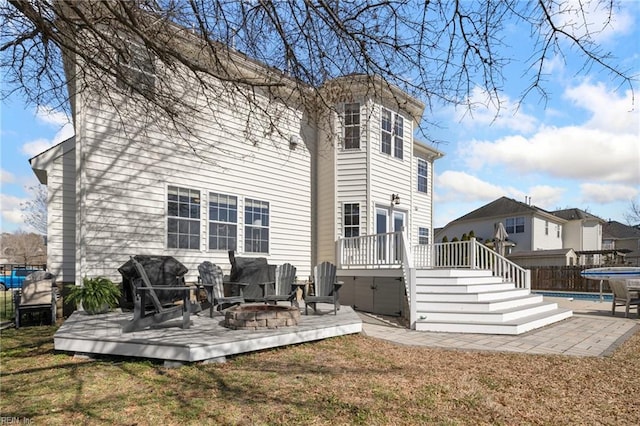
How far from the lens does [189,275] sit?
29.1 feet

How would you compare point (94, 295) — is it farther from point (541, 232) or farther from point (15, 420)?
point (541, 232)

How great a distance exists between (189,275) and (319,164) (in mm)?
5267

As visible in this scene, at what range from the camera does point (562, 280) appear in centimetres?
2005

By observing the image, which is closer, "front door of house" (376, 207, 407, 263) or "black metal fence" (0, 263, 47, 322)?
"black metal fence" (0, 263, 47, 322)

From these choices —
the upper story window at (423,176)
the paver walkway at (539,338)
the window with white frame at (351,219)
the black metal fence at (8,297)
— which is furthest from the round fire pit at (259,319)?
the upper story window at (423,176)

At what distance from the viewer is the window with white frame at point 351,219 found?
37.2 ft

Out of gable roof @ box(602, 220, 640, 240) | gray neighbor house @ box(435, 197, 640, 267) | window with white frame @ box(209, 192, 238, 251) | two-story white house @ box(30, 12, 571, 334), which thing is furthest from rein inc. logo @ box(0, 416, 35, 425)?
gable roof @ box(602, 220, 640, 240)

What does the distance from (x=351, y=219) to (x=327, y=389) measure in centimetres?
767

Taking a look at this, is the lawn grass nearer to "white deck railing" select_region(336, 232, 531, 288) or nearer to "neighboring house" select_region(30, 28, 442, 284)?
"neighboring house" select_region(30, 28, 442, 284)

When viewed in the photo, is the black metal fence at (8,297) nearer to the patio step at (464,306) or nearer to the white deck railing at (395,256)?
the white deck railing at (395,256)

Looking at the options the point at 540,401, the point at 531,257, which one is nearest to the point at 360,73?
the point at 540,401

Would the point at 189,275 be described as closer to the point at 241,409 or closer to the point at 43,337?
the point at 43,337

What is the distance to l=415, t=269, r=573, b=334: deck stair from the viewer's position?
733 centimetres

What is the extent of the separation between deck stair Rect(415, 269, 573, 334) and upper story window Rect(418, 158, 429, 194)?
19.8ft
